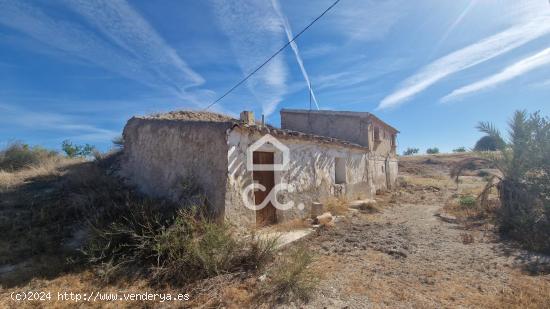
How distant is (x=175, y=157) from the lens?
6.90 metres

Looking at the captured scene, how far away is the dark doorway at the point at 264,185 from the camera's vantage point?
22.5 feet

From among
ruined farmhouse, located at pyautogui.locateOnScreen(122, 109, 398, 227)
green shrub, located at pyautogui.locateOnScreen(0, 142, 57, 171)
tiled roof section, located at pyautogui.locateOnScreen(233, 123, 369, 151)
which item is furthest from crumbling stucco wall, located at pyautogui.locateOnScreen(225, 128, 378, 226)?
green shrub, located at pyautogui.locateOnScreen(0, 142, 57, 171)

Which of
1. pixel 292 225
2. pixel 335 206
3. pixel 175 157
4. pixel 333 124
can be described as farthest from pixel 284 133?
pixel 333 124

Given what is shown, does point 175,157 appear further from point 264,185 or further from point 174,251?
point 174,251

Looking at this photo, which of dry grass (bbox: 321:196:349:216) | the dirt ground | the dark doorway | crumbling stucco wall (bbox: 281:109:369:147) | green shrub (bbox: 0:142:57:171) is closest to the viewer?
the dirt ground

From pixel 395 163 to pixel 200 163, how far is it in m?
15.3

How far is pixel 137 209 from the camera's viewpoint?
212 inches

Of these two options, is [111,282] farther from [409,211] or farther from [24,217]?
[409,211]

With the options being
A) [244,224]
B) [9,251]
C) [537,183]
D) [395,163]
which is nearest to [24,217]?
[9,251]

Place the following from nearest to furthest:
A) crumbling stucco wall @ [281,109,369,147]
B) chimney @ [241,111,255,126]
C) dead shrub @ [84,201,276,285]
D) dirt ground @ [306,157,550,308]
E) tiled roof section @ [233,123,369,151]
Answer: dirt ground @ [306,157,550,308], dead shrub @ [84,201,276,285], tiled roof section @ [233,123,369,151], chimney @ [241,111,255,126], crumbling stucco wall @ [281,109,369,147]

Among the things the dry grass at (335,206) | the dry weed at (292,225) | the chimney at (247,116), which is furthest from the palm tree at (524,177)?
the chimney at (247,116)

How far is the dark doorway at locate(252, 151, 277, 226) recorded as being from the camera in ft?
22.5

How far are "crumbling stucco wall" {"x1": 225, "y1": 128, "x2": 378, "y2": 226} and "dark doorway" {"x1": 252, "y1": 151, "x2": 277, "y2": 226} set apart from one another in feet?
0.55

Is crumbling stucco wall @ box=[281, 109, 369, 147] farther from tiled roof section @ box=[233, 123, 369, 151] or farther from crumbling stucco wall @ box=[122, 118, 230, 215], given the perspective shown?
crumbling stucco wall @ box=[122, 118, 230, 215]
